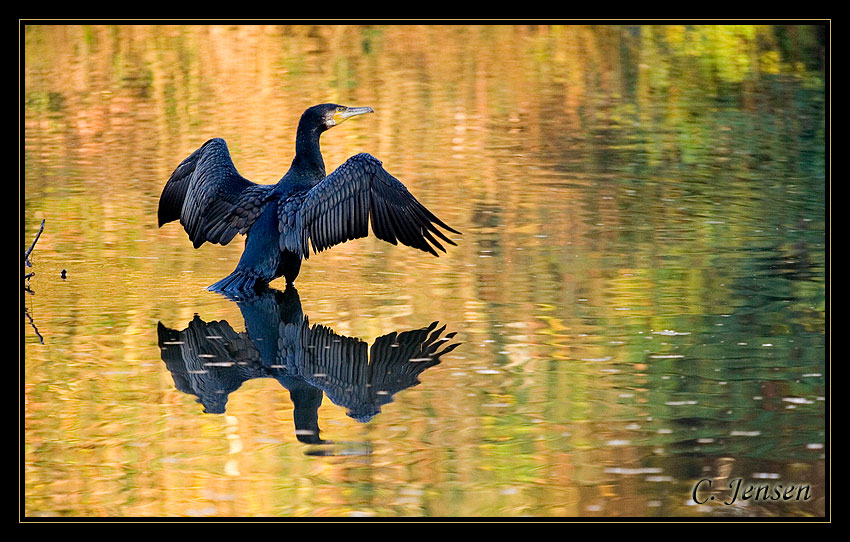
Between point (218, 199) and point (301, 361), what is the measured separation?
267cm

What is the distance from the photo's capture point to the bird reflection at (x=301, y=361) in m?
6.78

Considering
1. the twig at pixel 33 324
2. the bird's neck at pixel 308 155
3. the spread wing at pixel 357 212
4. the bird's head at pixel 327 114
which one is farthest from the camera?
the bird's head at pixel 327 114

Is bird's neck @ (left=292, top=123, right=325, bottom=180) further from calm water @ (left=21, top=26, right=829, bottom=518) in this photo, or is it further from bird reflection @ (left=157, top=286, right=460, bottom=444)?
bird reflection @ (left=157, top=286, right=460, bottom=444)

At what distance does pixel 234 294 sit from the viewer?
358 inches

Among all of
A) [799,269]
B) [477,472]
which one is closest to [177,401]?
[477,472]

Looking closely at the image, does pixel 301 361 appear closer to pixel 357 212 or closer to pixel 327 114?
pixel 357 212

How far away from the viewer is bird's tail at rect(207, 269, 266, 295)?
29.9 feet

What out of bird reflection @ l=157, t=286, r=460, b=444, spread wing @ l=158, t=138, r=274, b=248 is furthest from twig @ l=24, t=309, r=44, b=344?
spread wing @ l=158, t=138, r=274, b=248

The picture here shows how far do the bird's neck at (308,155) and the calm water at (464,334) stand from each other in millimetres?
778

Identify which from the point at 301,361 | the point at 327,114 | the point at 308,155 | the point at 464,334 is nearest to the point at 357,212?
the point at 308,155

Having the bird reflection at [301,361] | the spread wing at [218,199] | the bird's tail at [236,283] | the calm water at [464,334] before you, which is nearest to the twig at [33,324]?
the calm water at [464,334]

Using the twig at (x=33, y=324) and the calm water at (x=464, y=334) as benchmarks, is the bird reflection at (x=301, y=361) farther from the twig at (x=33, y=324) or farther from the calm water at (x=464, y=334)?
the twig at (x=33, y=324)

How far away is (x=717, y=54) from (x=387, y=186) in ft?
43.7

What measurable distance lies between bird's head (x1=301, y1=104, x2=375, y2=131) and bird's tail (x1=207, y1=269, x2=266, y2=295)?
1359mm
